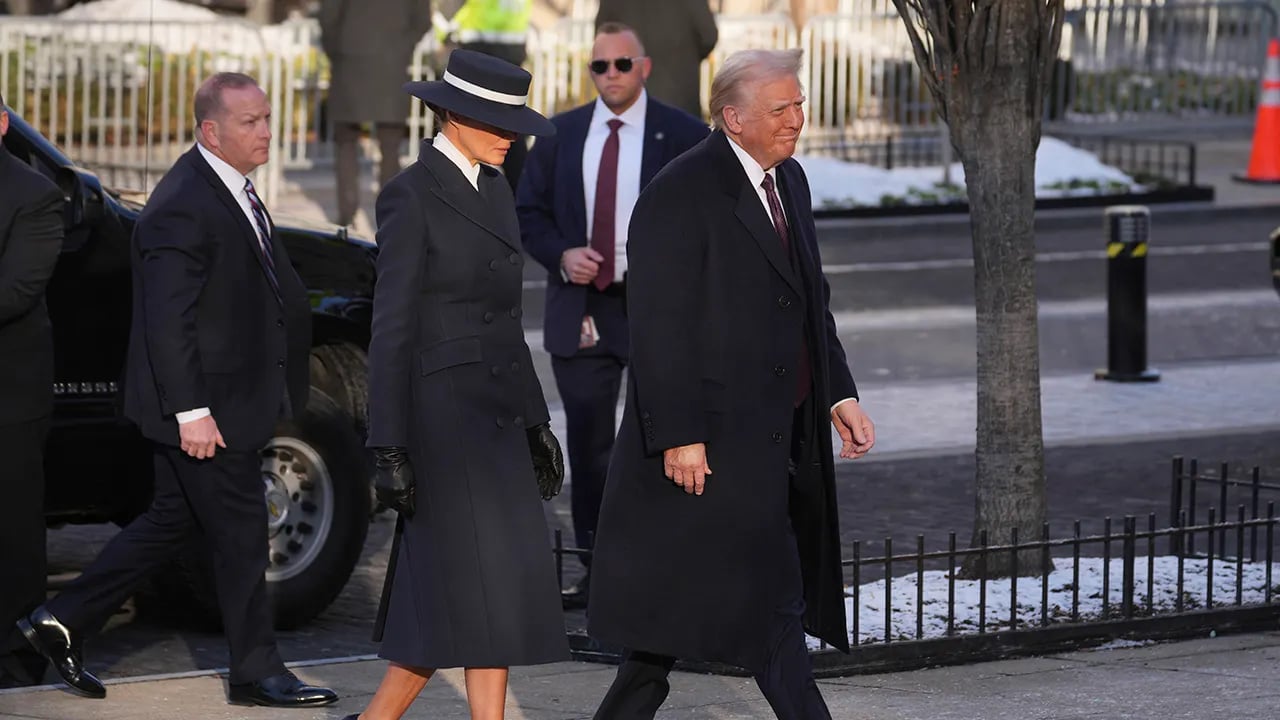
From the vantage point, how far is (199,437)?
662 centimetres

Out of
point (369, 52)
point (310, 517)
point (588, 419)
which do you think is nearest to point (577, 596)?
point (588, 419)

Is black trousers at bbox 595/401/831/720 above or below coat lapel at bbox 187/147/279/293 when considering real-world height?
below

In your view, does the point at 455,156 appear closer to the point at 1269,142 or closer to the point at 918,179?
the point at 918,179

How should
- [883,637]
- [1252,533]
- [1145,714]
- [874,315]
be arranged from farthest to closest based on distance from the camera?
1. [874,315]
2. [1252,533]
3. [883,637]
4. [1145,714]

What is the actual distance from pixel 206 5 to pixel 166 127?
216 inches

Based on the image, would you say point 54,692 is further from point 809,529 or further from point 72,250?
point 809,529

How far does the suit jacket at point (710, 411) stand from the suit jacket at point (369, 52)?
11.0 m

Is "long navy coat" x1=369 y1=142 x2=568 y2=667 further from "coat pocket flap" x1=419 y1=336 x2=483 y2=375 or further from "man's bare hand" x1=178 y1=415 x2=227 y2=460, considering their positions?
"man's bare hand" x1=178 y1=415 x2=227 y2=460

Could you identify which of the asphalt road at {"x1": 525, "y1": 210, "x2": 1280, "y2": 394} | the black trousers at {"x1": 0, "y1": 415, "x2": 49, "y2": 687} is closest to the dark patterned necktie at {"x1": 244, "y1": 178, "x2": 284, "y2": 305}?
the black trousers at {"x1": 0, "y1": 415, "x2": 49, "y2": 687}

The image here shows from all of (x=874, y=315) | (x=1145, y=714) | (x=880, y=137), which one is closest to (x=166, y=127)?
(x=874, y=315)

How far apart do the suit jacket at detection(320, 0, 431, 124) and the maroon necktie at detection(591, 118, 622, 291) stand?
333 inches

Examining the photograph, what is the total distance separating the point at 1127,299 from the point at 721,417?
295 inches

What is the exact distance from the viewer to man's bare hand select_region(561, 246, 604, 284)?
803cm

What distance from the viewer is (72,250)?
24.3 feet
